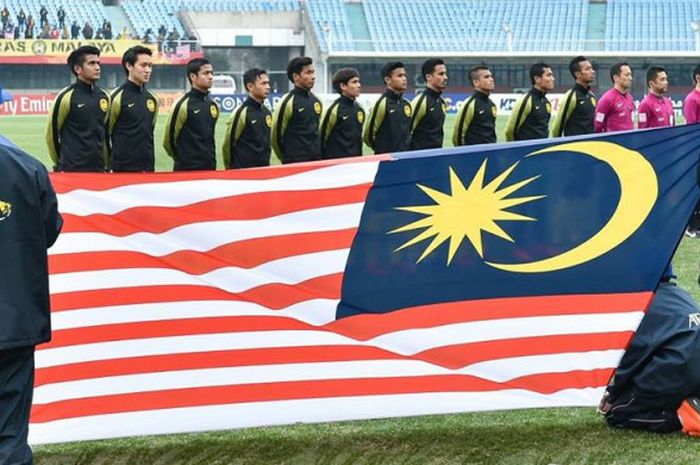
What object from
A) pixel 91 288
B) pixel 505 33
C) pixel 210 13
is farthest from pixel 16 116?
pixel 91 288

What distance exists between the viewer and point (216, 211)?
4.45 m

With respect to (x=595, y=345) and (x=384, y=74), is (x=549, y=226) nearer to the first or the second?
(x=595, y=345)

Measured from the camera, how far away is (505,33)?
49.0 meters

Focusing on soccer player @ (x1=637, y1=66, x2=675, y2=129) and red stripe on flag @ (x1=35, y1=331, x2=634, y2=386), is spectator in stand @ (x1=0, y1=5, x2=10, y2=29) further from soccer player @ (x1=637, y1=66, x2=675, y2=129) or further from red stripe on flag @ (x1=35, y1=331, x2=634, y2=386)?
red stripe on flag @ (x1=35, y1=331, x2=634, y2=386)

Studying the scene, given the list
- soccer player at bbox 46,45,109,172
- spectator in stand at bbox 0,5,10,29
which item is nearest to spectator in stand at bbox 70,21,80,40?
spectator in stand at bbox 0,5,10,29

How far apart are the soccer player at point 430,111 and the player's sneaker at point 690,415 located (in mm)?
6313

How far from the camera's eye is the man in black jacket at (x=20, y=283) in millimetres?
3273

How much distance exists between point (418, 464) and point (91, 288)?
134 cm

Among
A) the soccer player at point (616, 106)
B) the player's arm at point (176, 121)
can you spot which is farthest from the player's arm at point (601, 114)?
the player's arm at point (176, 121)

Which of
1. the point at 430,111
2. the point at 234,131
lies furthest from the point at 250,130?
the point at 430,111

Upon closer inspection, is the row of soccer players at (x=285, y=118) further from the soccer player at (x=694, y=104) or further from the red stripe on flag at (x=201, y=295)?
the red stripe on flag at (x=201, y=295)

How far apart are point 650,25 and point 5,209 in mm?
48890

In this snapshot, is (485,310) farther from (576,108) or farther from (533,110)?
(576,108)

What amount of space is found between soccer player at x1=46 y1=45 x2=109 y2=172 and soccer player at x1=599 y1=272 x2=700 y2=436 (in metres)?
5.72
